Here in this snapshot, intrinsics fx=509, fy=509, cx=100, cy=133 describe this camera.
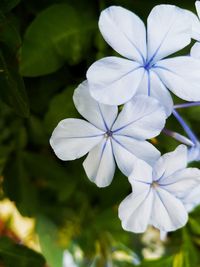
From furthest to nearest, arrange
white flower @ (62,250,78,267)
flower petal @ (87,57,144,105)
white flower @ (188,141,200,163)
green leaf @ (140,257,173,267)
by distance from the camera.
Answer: white flower @ (62,250,78,267) → green leaf @ (140,257,173,267) → white flower @ (188,141,200,163) → flower petal @ (87,57,144,105)

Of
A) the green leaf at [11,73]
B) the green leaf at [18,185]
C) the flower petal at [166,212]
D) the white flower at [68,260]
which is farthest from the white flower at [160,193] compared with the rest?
the white flower at [68,260]

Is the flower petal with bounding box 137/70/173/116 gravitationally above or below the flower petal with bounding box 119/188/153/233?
above

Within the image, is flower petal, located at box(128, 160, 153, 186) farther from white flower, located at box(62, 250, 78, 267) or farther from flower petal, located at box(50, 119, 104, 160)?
white flower, located at box(62, 250, 78, 267)

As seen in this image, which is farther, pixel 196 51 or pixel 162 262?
pixel 162 262

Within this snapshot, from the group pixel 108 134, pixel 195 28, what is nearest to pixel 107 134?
pixel 108 134

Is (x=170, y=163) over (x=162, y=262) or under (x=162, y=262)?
over

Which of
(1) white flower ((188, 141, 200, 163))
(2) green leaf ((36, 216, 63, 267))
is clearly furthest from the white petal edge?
(2) green leaf ((36, 216, 63, 267))

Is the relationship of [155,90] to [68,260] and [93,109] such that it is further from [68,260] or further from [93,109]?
[68,260]

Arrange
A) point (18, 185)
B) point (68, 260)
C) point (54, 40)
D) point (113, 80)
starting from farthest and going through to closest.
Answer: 1. point (68, 260)
2. point (18, 185)
3. point (54, 40)
4. point (113, 80)
